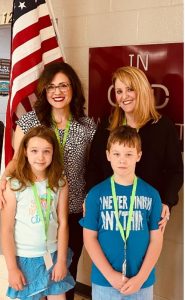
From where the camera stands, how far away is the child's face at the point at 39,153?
182cm

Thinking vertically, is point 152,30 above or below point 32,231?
above

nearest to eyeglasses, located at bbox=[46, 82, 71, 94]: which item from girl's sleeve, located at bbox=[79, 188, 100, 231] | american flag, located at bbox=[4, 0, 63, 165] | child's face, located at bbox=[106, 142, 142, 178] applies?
american flag, located at bbox=[4, 0, 63, 165]

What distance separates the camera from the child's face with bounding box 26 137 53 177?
5.97 feet

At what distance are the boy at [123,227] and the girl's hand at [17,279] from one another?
0.38 meters

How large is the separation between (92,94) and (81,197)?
0.80m

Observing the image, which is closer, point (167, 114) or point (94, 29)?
point (167, 114)

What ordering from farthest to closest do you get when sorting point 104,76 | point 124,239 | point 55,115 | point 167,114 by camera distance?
point 104,76 → point 167,114 → point 55,115 → point 124,239

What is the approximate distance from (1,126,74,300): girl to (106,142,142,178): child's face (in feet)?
1.17

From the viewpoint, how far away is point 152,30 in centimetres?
228

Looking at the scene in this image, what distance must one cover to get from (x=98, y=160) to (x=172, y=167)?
379 millimetres

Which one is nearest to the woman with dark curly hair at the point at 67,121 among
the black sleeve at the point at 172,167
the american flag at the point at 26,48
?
the american flag at the point at 26,48

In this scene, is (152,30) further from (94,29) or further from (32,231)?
(32,231)

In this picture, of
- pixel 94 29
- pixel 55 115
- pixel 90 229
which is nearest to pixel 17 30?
pixel 94 29

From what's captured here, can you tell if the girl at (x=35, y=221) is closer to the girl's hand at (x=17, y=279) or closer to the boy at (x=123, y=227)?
the girl's hand at (x=17, y=279)
